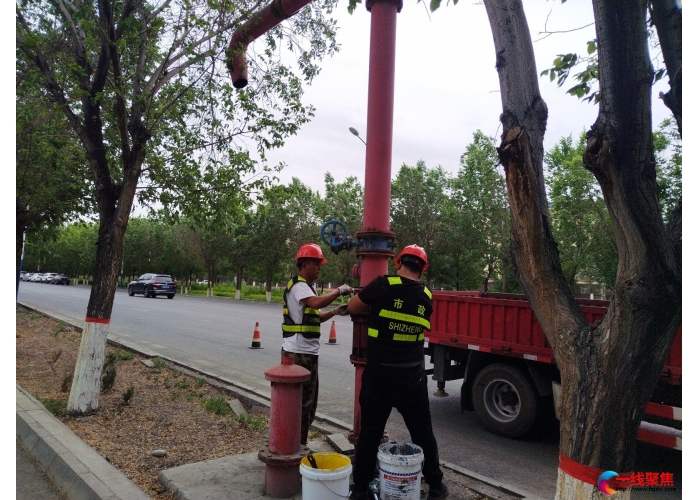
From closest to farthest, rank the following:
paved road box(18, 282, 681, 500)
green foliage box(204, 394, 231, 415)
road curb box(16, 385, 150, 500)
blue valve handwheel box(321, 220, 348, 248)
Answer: road curb box(16, 385, 150, 500), blue valve handwheel box(321, 220, 348, 248), paved road box(18, 282, 681, 500), green foliage box(204, 394, 231, 415)

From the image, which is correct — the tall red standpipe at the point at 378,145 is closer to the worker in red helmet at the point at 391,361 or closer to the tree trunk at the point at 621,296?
the worker in red helmet at the point at 391,361

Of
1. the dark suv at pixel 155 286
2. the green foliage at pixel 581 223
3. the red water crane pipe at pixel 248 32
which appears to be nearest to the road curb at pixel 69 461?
the red water crane pipe at pixel 248 32

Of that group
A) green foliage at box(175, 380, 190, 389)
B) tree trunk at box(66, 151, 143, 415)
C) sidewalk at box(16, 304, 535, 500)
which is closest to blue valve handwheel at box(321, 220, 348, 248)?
sidewalk at box(16, 304, 535, 500)

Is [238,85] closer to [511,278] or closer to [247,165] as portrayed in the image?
[247,165]

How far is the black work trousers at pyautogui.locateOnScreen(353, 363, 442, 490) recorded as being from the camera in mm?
3941

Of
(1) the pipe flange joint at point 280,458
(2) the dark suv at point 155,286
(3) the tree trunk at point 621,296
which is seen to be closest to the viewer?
(3) the tree trunk at point 621,296

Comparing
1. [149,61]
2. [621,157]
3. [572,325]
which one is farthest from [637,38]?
[149,61]

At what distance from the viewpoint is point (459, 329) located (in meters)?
7.00

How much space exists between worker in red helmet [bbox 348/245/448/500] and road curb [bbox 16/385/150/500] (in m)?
1.80

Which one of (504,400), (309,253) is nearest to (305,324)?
(309,253)

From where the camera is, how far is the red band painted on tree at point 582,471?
2.64 metres

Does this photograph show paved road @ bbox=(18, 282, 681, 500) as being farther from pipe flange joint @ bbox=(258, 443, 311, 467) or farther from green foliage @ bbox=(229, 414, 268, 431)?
pipe flange joint @ bbox=(258, 443, 311, 467)

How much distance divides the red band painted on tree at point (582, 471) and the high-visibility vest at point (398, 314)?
1.48m

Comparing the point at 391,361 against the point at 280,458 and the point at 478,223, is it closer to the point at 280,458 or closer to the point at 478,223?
the point at 280,458
